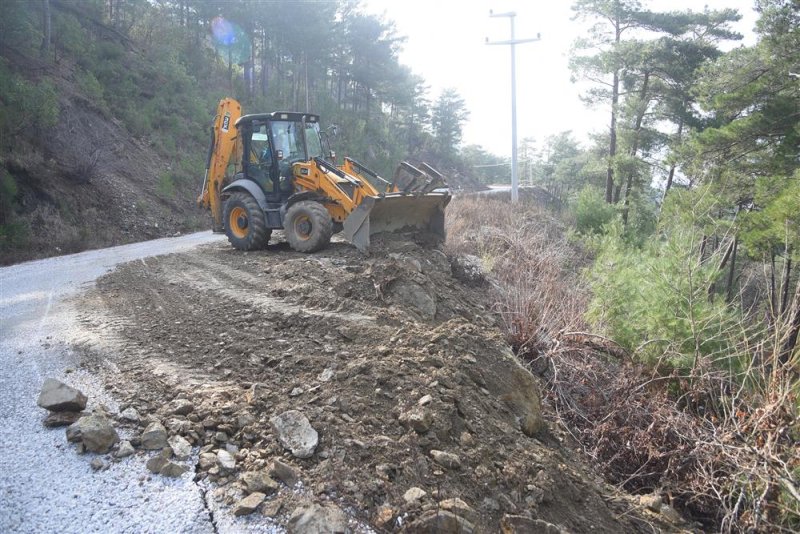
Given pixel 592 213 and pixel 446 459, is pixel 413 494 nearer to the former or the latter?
pixel 446 459

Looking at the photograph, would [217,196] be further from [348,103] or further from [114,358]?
[348,103]

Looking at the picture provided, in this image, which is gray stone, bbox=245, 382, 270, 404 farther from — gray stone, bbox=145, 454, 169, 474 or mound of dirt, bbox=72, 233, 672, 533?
gray stone, bbox=145, 454, 169, 474

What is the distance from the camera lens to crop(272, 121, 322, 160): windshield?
9312mm

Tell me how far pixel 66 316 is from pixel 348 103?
41.1m

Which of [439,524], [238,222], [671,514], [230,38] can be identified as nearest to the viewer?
[439,524]

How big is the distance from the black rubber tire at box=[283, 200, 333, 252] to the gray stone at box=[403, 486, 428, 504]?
5883 millimetres

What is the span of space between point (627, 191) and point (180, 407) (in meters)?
22.0

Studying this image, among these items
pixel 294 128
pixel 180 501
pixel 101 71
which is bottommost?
pixel 180 501

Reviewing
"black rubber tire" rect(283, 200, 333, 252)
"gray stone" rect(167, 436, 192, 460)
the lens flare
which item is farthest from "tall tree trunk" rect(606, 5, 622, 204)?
"gray stone" rect(167, 436, 192, 460)

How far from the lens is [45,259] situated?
11.0 metres

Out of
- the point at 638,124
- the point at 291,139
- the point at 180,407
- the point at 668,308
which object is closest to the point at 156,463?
the point at 180,407

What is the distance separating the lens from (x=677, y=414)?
190 inches

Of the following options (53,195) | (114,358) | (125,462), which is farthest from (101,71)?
(125,462)

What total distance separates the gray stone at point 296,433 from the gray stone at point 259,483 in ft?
0.81
